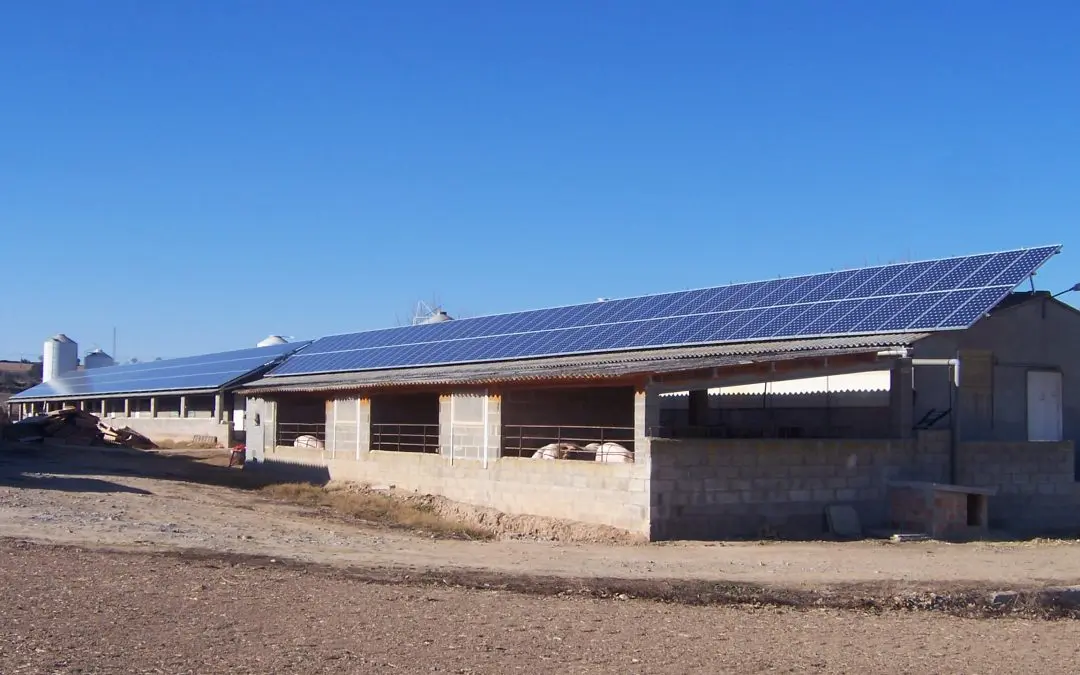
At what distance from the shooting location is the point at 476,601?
1183 cm

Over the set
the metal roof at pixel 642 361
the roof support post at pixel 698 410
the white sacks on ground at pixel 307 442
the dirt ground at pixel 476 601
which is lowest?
the dirt ground at pixel 476 601

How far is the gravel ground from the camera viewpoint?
8852 mm

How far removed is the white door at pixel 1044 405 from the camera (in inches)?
1000

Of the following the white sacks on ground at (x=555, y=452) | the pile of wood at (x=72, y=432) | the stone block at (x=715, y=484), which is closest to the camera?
the stone block at (x=715, y=484)

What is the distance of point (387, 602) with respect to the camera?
11523 mm

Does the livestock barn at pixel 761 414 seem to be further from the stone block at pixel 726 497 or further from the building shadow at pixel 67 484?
the building shadow at pixel 67 484

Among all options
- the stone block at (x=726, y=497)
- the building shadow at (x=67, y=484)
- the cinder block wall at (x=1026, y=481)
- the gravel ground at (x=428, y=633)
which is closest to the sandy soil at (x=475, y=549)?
the building shadow at (x=67, y=484)

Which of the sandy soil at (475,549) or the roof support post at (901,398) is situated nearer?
the sandy soil at (475,549)

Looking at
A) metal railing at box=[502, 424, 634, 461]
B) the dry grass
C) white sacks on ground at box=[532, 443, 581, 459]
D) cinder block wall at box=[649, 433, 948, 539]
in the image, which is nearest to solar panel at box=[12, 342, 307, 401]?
the dry grass

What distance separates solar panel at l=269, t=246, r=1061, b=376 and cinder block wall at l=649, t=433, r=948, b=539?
10.5 feet

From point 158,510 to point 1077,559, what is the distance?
635 inches

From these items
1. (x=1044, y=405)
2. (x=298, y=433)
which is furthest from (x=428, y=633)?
(x=298, y=433)

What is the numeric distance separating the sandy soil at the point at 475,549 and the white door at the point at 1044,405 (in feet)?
20.6

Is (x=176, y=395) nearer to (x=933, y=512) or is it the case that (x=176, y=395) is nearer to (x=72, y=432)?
(x=72, y=432)
